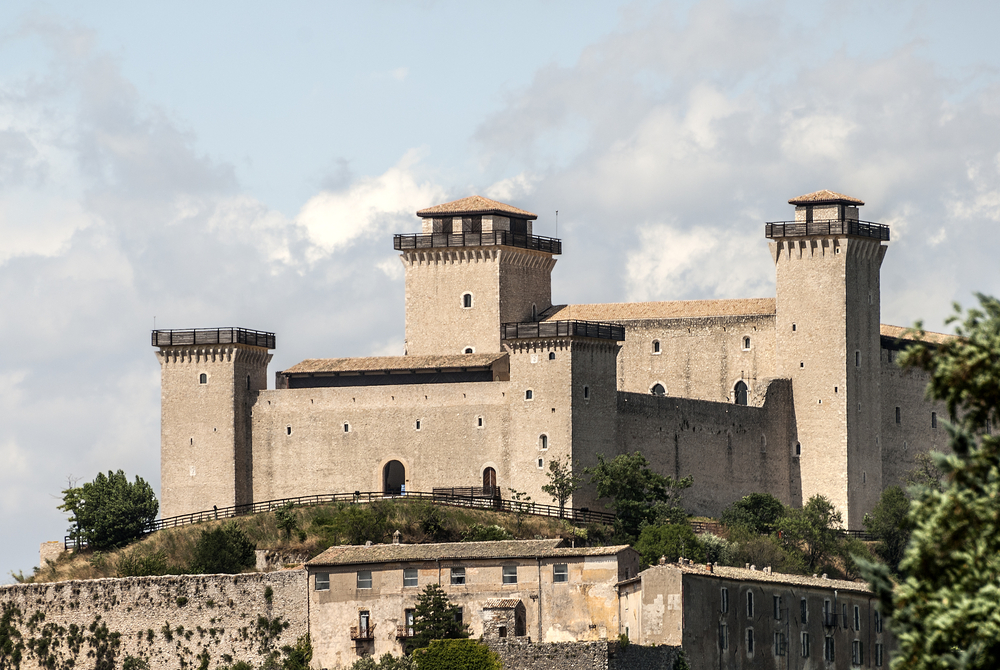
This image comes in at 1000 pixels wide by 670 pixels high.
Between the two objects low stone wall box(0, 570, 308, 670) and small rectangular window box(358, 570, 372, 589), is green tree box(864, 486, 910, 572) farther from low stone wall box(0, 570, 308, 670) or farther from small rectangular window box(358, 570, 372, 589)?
low stone wall box(0, 570, 308, 670)

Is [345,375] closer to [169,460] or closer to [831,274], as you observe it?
[169,460]

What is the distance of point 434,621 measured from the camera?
197 feet

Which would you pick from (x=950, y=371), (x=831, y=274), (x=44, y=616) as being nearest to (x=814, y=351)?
(x=831, y=274)

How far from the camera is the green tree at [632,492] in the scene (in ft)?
240

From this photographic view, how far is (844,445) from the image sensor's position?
8356 centimetres

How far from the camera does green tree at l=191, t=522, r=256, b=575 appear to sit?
6881 centimetres

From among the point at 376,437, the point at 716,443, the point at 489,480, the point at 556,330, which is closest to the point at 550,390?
the point at 556,330

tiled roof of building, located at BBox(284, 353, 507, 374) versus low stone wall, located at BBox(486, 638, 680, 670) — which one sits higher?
tiled roof of building, located at BBox(284, 353, 507, 374)

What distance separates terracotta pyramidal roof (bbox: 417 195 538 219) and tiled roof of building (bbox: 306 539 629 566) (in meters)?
24.6

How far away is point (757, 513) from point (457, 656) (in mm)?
24561

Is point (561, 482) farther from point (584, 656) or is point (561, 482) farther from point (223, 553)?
point (584, 656)

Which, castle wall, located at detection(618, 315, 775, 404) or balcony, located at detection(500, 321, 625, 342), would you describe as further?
castle wall, located at detection(618, 315, 775, 404)

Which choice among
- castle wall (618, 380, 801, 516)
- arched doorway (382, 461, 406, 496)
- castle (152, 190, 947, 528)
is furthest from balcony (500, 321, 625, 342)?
arched doorway (382, 461, 406, 496)

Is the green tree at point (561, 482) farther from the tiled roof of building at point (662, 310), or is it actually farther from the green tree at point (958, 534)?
the green tree at point (958, 534)
